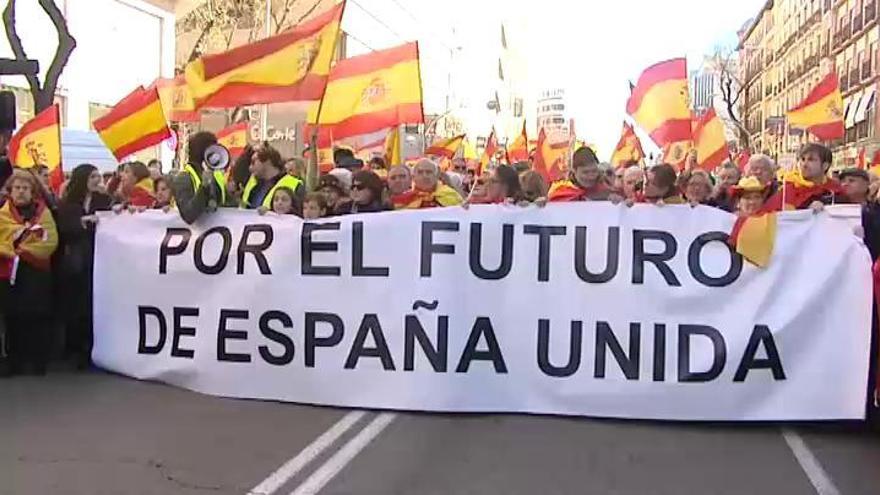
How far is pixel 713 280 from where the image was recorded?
293 inches

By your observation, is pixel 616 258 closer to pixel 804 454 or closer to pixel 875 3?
pixel 804 454

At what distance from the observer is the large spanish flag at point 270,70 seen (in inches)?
354

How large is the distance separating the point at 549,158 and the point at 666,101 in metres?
5.52

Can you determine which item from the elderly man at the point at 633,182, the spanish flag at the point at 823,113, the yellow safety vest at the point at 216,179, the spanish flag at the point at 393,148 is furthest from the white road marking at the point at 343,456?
the spanish flag at the point at 823,113

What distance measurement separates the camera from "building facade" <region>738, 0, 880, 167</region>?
58.3 m

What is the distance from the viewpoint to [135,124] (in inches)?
442

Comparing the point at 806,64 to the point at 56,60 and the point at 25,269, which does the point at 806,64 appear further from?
the point at 25,269

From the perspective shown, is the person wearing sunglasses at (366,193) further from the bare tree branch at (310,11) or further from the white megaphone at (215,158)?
the bare tree branch at (310,11)

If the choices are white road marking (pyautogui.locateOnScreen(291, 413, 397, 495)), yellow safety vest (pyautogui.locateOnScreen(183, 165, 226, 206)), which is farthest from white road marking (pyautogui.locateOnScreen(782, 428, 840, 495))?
yellow safety vest (pyautogui.locateOnScreen(183, 165, 226, 206))

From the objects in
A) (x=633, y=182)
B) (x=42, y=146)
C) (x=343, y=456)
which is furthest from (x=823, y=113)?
(x=343, y=456)

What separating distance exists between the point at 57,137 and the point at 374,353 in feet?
17.7

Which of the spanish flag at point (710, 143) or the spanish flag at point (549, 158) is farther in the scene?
the spanish flag at point (549, 158)

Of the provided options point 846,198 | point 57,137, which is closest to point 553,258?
point 846,198

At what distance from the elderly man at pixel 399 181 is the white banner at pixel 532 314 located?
1.81 meters
